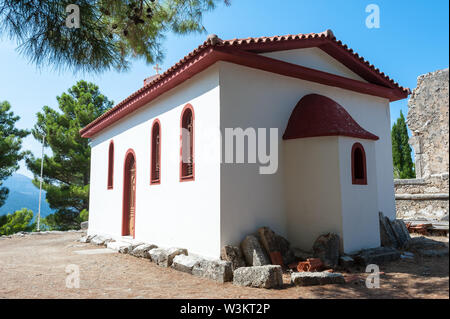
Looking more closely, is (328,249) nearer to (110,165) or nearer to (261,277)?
(261,277)

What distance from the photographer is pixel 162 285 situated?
580 cm

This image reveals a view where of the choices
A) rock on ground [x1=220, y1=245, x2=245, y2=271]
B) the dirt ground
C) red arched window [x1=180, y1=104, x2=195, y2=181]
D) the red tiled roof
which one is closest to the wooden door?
the red tiled roof

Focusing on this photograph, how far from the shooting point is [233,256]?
6438mm

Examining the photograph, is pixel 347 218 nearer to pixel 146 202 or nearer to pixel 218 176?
pixel 218 176

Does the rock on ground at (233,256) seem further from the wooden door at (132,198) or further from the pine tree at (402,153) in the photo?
the pine tree at (402,153)

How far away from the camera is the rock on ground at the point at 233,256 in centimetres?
639

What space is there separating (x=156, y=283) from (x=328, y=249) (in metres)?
3.42

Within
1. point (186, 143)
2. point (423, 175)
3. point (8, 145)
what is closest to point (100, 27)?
point (186, 143)

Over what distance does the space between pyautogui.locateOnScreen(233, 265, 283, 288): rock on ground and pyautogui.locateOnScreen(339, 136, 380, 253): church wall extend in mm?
2250

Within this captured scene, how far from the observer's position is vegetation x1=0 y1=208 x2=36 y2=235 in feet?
66.5

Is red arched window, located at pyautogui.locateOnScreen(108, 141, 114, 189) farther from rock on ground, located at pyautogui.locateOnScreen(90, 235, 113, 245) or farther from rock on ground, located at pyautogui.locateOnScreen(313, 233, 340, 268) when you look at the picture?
rock on ground, located at pyautogui.locateOnScreen(313, 233, 340, 268)

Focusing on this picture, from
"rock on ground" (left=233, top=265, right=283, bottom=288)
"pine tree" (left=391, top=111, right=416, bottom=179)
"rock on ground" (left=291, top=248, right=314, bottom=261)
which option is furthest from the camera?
"pine tree" (left=391, top=111, right=416, bottom=179)
